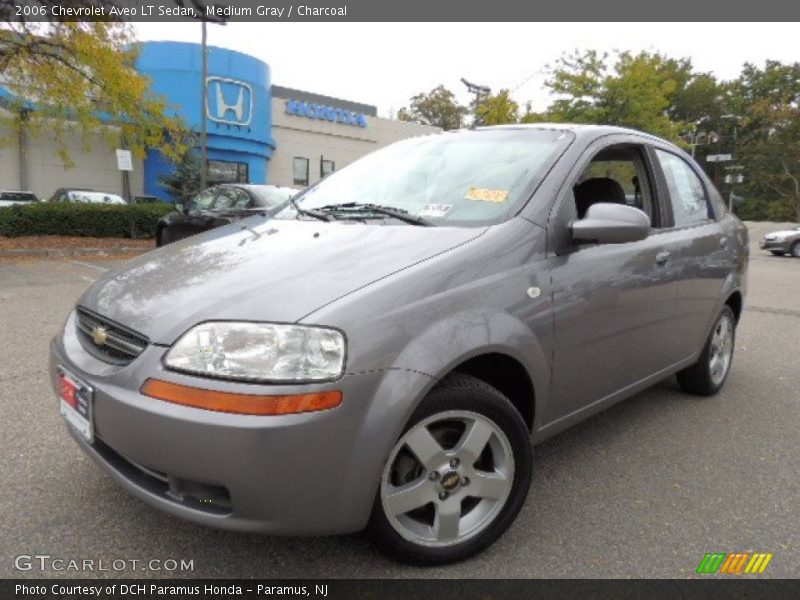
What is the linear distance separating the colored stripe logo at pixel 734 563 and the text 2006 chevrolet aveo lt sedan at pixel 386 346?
704mm

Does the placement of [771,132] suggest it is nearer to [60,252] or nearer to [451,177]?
[60,252]

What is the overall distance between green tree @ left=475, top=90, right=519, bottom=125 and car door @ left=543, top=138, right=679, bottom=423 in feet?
75.8

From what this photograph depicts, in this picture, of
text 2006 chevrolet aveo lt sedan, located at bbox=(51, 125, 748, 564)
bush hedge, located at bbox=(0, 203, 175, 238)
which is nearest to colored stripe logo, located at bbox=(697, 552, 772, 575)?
text 2006 chevrolet aveo lt sedan, located at bbox=(51, 125, 748, 564)

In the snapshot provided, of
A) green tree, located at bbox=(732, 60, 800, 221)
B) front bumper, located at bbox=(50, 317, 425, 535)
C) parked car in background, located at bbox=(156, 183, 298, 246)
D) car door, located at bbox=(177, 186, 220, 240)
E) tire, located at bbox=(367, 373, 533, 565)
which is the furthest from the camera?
green tree, located at bbox=(732, 60, 800, 221)

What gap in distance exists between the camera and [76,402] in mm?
2070

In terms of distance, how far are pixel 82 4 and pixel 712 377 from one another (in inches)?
468

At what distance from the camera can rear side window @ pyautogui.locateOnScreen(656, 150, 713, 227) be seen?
3.43 metres

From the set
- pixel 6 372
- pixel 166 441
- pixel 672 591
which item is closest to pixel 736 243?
pixel 672 591

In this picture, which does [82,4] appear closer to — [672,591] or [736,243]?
[736,243]

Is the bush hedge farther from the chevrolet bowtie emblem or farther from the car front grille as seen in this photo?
the chevrolet bowtie emblem

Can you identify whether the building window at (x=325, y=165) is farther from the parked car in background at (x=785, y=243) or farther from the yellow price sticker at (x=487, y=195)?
the yellow price sticker at (x=487, y=195)

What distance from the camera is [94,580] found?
199cm

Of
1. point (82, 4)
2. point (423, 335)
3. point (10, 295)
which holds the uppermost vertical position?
point (82, 4)

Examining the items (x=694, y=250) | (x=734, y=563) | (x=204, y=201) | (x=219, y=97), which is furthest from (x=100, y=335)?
(x=219, y=97)
